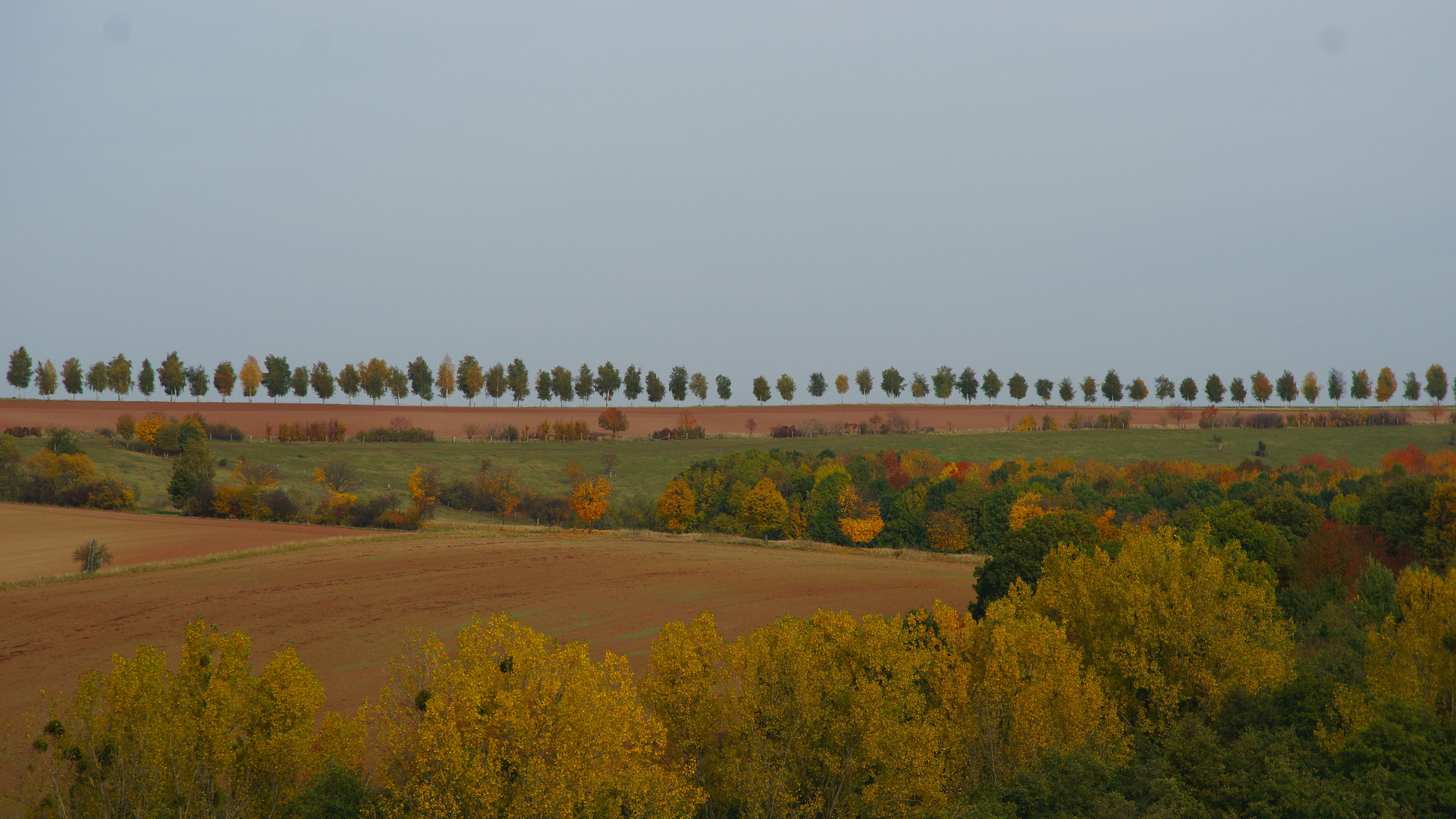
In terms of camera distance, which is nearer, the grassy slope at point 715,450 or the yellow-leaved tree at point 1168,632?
the yellow-leaved tree at point 1168,632

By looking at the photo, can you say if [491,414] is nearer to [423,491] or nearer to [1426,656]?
[423,491]

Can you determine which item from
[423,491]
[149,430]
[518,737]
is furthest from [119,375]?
[518,737]

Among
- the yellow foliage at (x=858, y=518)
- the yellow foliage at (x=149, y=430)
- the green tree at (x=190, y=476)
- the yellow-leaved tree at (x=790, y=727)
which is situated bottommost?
the yellow foliage at (x=858, y=518)

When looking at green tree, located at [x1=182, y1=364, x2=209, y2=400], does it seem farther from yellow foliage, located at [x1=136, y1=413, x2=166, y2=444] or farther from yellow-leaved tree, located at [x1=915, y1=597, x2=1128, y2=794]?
yellow-leaved tree, located at [x1=915, y1=597, x2=1128, y2=794]

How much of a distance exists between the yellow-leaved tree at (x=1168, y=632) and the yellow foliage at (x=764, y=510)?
6953 cm

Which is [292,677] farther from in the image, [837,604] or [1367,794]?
[837,604]

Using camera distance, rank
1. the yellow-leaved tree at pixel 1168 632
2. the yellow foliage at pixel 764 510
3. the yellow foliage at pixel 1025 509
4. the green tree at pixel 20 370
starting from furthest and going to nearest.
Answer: the green tree at pixel 20 370 < the yellow foliage at pixel 764 510 < the yellow foliage at pixel 1025 509 < the yellow-leaved tree at pixel 1168 632

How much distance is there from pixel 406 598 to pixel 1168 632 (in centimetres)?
4328

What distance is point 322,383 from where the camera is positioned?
183625 millimetres

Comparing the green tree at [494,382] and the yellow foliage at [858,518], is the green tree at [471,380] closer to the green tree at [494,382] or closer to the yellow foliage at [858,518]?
the green tree at [494,382]

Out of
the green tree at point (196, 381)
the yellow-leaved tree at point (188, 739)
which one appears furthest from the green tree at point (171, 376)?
the yellow-leaved tree at point (188, 739)

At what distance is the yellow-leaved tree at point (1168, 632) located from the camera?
33.0m

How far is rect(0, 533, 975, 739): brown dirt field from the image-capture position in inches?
1731

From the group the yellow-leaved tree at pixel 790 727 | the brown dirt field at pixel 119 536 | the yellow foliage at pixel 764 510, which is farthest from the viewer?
the yellow foliage at pixel 764 510
